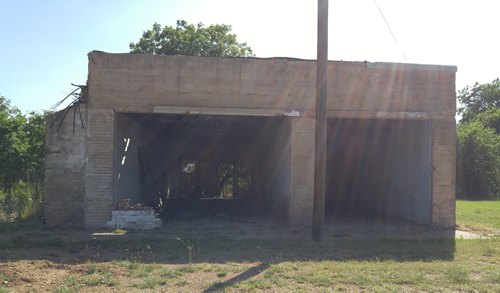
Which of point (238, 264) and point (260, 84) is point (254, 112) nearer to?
point (260, 84)

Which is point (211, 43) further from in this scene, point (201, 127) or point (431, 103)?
point (431, 103)

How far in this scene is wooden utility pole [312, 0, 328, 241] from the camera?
10.6 m

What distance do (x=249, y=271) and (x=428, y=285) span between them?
2.82m

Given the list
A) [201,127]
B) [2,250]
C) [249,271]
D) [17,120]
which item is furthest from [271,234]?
[17,120]

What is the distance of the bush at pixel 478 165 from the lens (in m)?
32.4

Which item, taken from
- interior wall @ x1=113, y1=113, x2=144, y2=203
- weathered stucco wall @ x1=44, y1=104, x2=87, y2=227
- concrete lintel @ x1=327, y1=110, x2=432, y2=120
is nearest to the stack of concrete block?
interior wall @ x1=113, y1=113, x2=144, y2=203

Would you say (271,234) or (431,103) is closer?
(271,234)

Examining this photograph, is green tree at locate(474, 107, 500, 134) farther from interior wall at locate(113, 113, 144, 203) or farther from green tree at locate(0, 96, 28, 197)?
green tree at locate(0, 96, 28, 197)

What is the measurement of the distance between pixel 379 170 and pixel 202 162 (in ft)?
40.4

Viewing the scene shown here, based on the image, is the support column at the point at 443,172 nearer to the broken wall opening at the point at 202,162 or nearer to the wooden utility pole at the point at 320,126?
the broken wall opening at the point at 202,162

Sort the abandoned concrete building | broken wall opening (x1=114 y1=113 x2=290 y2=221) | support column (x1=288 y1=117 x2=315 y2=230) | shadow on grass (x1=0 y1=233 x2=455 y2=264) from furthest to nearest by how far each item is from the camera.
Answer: broken wall opening (x1=114 y1=113 x2=290 y2=221)
support column (x1=288 y1=117 x2=315 y2=230)
the abandoned concrete building
shadow on grass (x1=0 y1=233 x2=455 y2=264)

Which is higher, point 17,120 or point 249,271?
point 17,120

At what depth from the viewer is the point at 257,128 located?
66.4ft

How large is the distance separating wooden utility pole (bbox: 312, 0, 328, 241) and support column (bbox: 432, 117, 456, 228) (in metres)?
4.81
